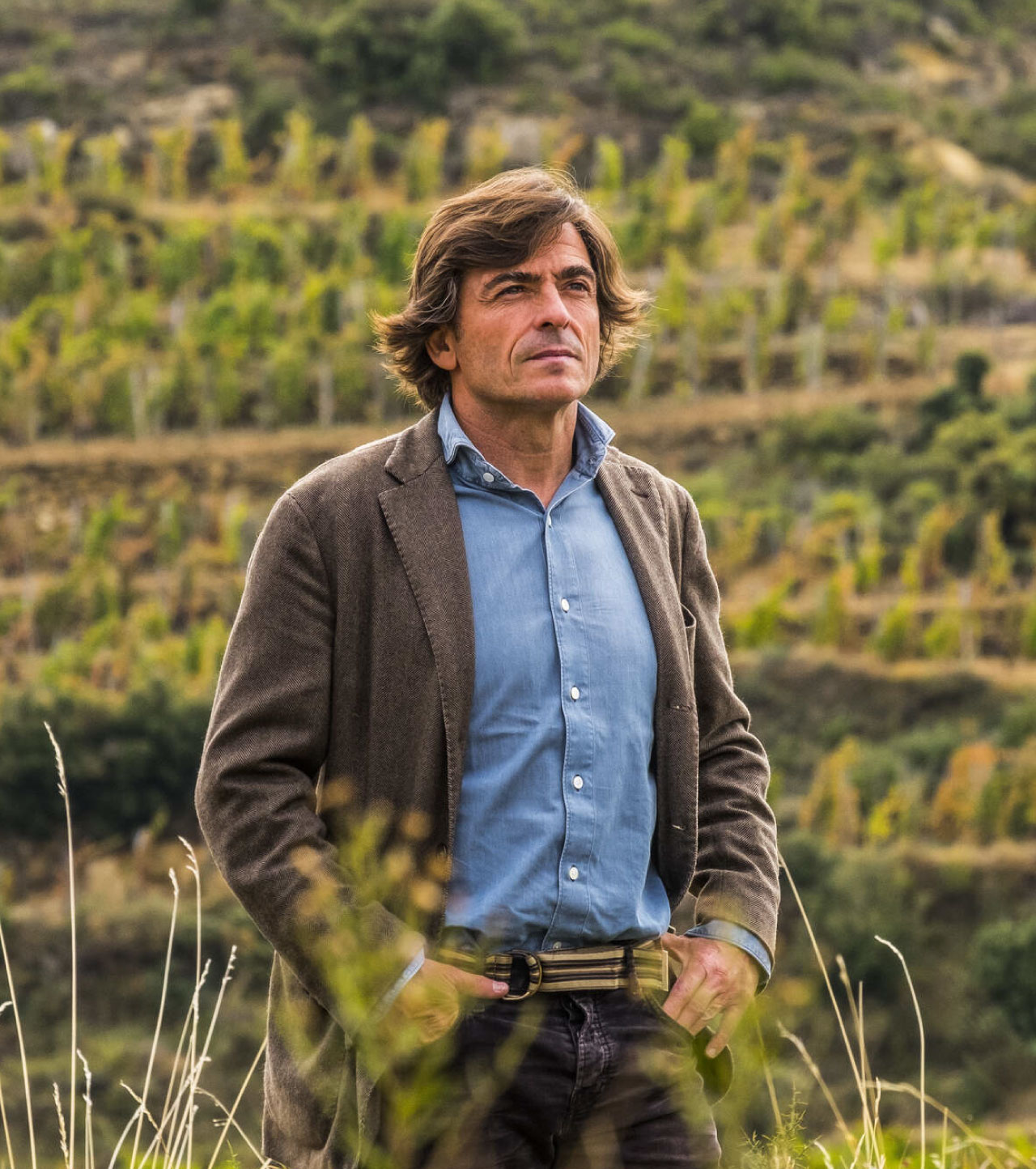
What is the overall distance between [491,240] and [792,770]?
1098 centimetres

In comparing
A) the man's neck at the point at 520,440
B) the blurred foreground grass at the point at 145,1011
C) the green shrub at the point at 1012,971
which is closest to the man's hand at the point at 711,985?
the man's neck at the point at 520,440

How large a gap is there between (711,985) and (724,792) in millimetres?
259

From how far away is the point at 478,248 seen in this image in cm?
197

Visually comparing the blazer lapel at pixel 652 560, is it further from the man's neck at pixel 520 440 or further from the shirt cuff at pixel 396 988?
the shirt cuff at pixel 396 988

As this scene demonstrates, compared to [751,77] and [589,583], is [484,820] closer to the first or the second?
[589,583]

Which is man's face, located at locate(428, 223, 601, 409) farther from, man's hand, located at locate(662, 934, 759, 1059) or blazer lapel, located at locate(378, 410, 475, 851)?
man's hand, located at locate(662, 934, 759, 1059)

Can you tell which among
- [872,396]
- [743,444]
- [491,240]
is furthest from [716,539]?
[491,240]

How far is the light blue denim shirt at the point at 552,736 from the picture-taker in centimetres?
183

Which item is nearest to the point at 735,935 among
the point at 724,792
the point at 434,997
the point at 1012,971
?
the point at 724,792

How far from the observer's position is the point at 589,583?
194cm

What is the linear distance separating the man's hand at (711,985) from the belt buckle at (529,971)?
18 cm

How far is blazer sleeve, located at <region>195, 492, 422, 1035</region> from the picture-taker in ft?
5.57

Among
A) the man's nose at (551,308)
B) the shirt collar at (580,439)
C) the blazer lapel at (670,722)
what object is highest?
the man's nose at (551,308)

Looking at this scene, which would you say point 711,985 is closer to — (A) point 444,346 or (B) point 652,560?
(B) point 652,560
